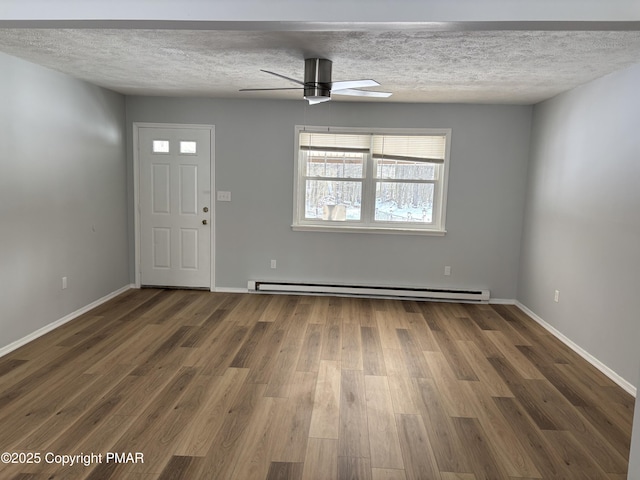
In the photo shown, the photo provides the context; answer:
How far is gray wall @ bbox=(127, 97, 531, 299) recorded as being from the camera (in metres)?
5.69

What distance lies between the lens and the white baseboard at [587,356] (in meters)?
3.50

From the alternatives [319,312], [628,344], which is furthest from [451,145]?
[628,344]

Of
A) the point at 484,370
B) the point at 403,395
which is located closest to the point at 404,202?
the point at 484,370

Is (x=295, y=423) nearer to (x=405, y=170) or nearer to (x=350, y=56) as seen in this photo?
(x=350, y=56)

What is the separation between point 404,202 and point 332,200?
90 centimetres

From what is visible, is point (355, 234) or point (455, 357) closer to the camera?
point (455, 357)

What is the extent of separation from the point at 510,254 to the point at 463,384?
2730mm

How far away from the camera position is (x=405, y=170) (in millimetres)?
5859

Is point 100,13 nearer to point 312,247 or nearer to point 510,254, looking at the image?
point 312,247

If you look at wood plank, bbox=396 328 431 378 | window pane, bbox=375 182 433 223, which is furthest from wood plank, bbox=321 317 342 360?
window pane, bbox=375 182 433 223

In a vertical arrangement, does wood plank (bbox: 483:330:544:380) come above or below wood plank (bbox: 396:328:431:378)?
above

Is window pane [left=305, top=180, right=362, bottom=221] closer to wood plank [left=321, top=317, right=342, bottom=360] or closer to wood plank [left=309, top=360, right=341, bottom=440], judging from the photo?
wood plank [left=321, top=317, right=342, bottom=360]

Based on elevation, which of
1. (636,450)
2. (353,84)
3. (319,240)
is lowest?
(636,450)

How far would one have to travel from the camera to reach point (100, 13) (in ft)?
7.09
